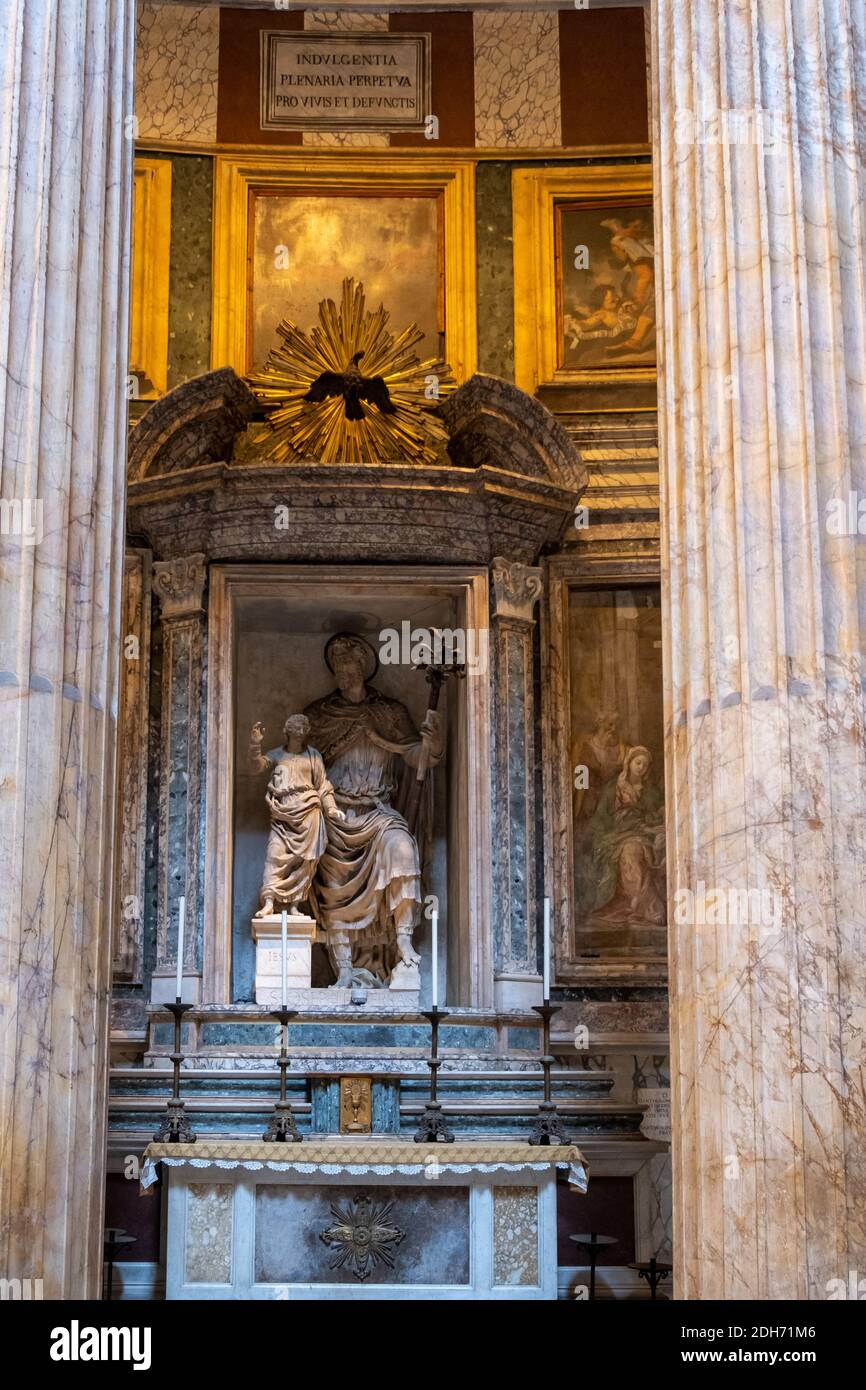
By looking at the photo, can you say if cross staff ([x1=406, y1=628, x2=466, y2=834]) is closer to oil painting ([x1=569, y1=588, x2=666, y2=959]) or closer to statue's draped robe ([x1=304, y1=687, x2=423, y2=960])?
statue's draped robe ([x1=304, y1=687, x2=423, y2=960])

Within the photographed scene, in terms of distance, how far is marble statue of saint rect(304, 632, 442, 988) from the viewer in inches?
420

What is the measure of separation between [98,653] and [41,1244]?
175 cm

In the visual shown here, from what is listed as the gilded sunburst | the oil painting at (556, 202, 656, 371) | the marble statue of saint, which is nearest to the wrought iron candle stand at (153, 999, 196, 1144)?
the marble statue of saint

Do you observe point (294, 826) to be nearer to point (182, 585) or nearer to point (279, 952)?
point (279, 952)

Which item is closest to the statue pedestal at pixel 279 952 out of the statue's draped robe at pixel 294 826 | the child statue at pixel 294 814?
the child statue at pixel 294 814

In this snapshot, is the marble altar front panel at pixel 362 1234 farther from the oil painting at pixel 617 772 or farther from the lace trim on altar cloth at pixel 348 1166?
the oil painting at pixel 617 772

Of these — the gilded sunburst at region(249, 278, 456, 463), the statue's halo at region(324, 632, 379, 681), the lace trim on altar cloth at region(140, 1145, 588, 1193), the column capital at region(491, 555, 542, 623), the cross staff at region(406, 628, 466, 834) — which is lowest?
the lace trim on altar cloth at region(140, 1145, 588, 1193)

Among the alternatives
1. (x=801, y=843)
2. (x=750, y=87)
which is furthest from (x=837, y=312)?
(x=801, y=843)

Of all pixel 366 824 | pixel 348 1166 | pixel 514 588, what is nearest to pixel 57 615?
pixel 348 1166

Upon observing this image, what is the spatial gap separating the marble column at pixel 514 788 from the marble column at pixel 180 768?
160 centimetres

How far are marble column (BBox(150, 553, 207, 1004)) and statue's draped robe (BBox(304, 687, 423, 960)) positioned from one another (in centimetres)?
75

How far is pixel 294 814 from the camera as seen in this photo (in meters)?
10.7

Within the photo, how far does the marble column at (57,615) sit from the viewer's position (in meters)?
5.60

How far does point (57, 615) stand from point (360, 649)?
546 cm
